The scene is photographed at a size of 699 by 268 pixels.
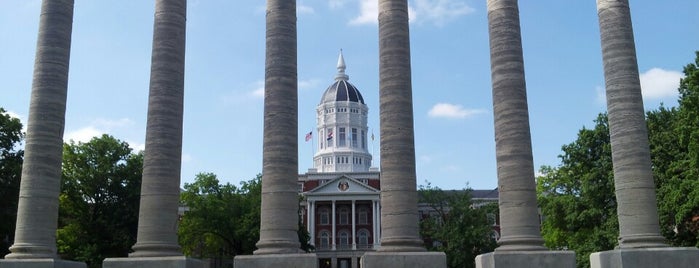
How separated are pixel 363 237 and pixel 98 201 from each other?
92.3 m

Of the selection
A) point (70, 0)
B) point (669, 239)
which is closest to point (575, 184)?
point (669, 239)

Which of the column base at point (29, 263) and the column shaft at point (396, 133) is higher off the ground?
the column shaft at point (396, 133)

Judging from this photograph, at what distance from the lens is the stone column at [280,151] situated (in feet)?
149

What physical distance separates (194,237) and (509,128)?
260 ft

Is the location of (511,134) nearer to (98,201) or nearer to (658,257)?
(658,257)

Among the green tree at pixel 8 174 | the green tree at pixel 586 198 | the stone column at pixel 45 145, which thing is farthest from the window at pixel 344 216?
the stone column at pixel 45 145

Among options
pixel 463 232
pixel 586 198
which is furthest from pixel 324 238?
pixel 586 198

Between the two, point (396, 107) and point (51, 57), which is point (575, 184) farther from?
point (51, 57)

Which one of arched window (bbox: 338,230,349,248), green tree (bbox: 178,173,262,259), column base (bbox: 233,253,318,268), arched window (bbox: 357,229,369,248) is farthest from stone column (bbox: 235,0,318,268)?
arched window (bbox: 357,229,369,248)

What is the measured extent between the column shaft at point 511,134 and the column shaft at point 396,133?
5.68 m

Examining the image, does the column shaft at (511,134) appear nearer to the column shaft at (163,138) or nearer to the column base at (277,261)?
the column base at (277,261)

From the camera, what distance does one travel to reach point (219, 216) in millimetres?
113062

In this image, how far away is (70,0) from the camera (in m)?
50.6

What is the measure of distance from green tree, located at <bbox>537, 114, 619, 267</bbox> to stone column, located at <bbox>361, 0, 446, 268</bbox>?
42.1m
